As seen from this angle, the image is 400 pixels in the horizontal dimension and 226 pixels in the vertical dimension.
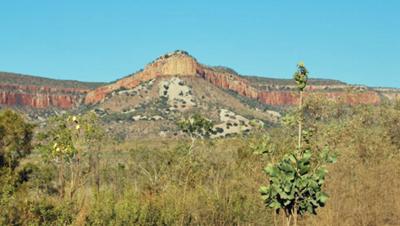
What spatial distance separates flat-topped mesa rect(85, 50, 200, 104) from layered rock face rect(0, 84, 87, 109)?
6159 millimetres

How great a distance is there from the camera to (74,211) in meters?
13.0

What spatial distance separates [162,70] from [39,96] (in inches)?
1306

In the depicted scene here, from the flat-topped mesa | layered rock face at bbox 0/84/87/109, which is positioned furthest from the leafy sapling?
layered rock face at bbox 0/84/87/109

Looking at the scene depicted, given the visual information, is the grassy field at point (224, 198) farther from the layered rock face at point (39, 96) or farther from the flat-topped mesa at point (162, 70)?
the layered rock face at point (39, 96)

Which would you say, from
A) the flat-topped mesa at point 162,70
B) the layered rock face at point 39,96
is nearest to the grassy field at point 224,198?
the flat-topped mesa at point 162,70

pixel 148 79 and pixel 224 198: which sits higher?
pixel 148 79

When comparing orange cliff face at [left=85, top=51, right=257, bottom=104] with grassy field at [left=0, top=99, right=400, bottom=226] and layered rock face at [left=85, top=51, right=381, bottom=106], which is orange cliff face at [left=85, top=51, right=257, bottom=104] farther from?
grassy field at [left=0, top=99, right=400, bottom=226]

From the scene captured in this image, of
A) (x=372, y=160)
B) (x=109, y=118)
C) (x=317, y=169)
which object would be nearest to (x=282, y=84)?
(x=109, y=118)

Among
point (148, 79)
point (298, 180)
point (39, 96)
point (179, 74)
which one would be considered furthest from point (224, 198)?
point (39, 96)

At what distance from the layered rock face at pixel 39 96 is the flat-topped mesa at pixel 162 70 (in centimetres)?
616

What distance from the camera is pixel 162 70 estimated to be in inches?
5684

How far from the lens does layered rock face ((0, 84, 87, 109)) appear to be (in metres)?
148

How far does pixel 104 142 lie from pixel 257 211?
71.2 ft

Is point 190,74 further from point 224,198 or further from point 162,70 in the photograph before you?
point 224,198
